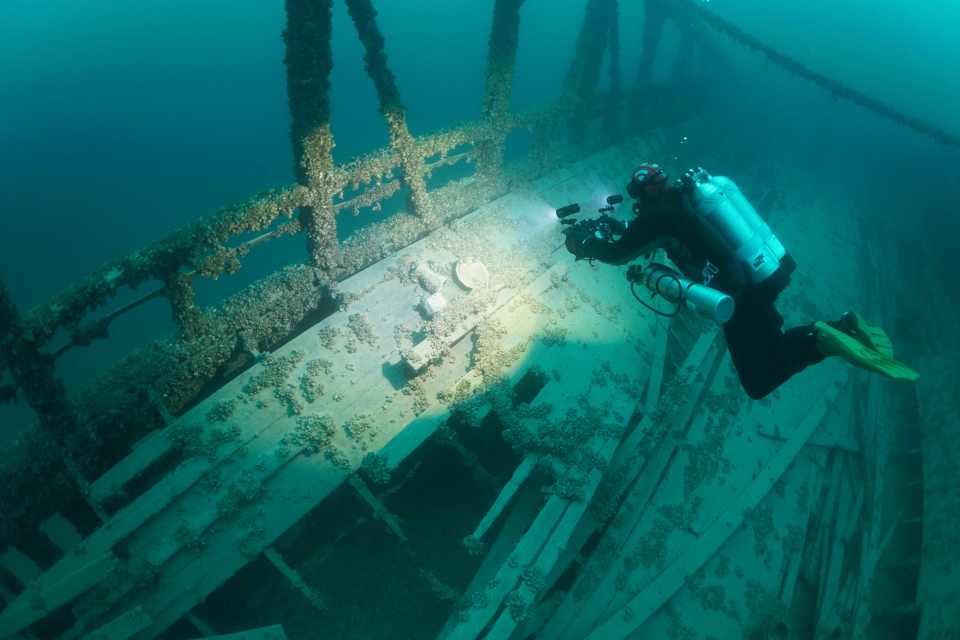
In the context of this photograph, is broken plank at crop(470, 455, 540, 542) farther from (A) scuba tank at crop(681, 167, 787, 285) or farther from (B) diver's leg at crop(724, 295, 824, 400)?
(A) scuba tank at crop(681, 167, 787, 285)

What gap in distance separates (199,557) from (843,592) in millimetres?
7872

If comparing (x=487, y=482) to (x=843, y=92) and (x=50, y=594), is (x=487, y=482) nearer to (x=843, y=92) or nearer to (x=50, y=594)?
(x=50, y=594)

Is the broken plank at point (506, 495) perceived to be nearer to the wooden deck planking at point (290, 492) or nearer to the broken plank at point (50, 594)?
the wooden deck planking at point (290, 492)

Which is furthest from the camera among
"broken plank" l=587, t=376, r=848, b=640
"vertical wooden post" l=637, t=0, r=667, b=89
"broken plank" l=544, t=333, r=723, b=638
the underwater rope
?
"vertical wooden post" l=637, t=0, r=667, b=89

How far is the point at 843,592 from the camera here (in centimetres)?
627

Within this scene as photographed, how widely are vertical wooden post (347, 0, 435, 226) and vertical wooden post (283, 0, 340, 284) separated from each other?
91 cm

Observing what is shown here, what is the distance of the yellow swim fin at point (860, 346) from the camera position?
4242 millimetres

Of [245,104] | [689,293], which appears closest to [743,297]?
[689,293]

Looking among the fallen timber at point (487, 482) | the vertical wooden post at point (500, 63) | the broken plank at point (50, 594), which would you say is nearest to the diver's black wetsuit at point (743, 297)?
the fallen timber at point (487, 482)

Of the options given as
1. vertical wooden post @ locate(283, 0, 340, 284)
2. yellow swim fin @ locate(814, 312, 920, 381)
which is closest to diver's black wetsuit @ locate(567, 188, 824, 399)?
yellow swim fin @ locate(814, 312, 920, 381)

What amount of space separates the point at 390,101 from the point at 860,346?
7.04m

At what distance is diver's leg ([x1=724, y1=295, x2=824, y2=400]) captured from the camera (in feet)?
15.3

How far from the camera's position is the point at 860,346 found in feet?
14.3

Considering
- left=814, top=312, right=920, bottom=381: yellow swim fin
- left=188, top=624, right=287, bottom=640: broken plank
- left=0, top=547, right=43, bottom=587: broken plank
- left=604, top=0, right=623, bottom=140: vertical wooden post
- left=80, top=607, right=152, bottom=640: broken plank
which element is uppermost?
left=604, top=0, right=623, bottom=140: vertical wooden post
